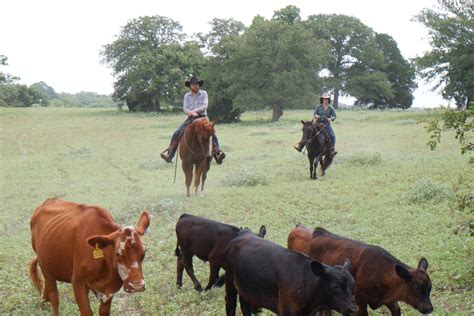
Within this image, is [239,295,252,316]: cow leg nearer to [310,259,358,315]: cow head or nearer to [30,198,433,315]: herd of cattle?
[30,198,433,315]: herd of cattle

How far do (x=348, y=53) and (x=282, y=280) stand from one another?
62.2 metres

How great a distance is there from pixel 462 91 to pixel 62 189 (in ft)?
117

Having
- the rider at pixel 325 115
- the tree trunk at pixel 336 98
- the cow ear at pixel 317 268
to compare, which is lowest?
the cow ear at pixel 317 268

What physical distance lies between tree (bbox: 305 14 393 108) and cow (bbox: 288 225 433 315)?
5648cm

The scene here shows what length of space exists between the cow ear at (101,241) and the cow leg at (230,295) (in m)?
1.55

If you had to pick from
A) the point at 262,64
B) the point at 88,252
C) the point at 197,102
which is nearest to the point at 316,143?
the point at 197,102

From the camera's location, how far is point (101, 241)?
5664 millimetres

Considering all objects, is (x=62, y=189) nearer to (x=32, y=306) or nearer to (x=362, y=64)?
(x=32, y=306)

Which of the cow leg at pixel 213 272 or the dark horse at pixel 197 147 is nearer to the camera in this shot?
the cow leg at pixel 213 272

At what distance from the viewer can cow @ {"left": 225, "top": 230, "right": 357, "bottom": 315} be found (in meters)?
5.25

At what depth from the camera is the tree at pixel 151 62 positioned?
2324 inches

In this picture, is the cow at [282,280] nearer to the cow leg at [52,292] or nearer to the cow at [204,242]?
the cow at [204,242]

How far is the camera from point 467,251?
8852mm

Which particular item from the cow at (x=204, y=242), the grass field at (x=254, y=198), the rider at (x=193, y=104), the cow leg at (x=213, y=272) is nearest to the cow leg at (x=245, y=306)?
the grass field at (x=254, y=198)
